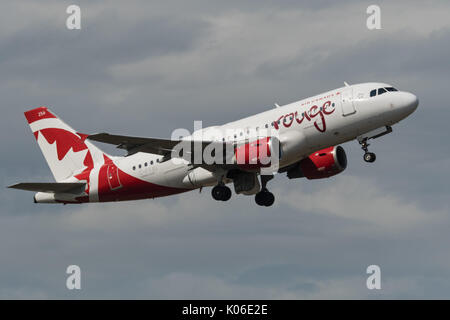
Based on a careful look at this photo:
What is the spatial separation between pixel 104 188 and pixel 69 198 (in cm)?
302

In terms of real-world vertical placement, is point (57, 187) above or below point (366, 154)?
above

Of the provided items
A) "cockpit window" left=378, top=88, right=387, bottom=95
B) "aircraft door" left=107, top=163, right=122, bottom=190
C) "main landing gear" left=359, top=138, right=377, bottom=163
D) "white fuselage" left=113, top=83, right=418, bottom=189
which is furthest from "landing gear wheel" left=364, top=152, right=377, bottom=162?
"aircraft door" left=107, top=163, right=122, bottom=190

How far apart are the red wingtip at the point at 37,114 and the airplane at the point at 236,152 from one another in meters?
0.83

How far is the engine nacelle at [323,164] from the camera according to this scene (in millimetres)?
61531

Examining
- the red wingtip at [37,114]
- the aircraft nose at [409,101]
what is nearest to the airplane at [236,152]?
the aircraft nose at [409,101]

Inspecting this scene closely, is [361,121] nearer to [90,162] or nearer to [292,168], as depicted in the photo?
[292,168]

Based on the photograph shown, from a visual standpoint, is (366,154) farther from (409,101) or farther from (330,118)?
(409,101)

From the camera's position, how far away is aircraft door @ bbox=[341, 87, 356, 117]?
182 ft

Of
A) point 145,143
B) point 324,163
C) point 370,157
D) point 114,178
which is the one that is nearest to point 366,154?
point 370,157

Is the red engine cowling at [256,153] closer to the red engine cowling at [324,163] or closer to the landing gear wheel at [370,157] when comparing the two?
the landing gear wheel at [370,157]

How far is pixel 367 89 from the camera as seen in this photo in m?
56.2

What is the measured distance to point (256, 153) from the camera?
56781 millimetres

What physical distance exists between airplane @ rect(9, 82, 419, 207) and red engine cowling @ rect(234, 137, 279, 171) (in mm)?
60

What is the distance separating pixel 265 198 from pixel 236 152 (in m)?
7.05
